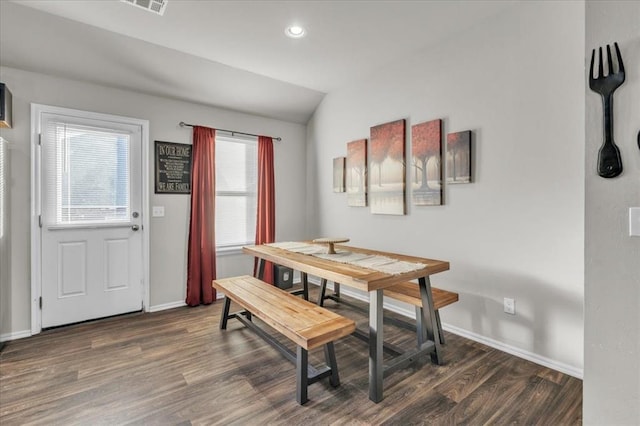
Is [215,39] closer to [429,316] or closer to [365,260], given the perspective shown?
[365,260]

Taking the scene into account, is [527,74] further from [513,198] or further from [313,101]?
[313,101]

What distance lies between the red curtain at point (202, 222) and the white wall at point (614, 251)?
3469mm

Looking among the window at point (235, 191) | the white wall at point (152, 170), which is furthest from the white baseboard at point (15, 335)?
the window at point (235, 191)

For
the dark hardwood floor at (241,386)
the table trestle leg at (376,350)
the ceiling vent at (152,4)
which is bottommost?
the dark hardwood floor at (241,386)

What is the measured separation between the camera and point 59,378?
6.84ft

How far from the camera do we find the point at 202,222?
12.0 ft

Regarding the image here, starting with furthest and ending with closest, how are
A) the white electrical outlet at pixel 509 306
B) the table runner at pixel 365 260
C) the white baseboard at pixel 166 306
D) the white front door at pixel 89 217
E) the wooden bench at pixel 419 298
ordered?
the white baseboard at pixel 166 306 < the white front door at pixel 89 217 < the white electrical outlet at pixel 509 306 < the wooden bench at pixel 419 298 < the table runner at pixel 365 260

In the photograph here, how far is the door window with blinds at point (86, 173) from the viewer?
2.89m

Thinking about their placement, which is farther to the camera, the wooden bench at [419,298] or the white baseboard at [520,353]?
the wooden bench at [419,298]

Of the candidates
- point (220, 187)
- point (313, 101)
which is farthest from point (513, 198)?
point (220, 187)

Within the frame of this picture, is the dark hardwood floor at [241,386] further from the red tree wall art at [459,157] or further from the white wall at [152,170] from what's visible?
the red tree wall art at [459,157]

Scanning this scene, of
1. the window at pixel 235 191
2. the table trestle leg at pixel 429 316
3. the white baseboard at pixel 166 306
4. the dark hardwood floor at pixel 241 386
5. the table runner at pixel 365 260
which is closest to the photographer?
the dark hardwood floor at pixel 241 386

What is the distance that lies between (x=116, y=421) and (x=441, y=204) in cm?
282

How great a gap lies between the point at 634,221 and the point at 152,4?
3.20m
